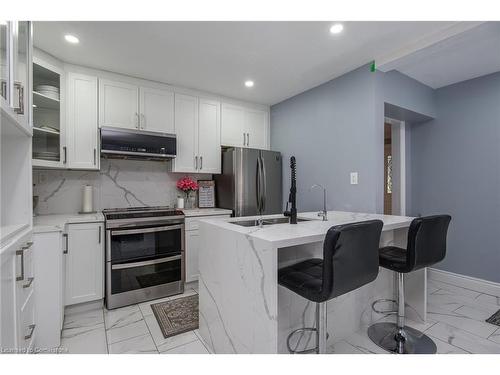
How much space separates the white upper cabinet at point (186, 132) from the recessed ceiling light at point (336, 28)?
189 centimetres

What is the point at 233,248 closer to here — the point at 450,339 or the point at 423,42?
the point at 450,339

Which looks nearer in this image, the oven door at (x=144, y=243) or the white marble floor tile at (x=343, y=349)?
the white marble floor tile at (x=343, y=349)

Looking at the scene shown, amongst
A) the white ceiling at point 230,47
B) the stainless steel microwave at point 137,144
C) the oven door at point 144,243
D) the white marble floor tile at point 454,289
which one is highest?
the white ceiling at point 230,47

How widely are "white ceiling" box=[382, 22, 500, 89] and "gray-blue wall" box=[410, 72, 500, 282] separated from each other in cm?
25

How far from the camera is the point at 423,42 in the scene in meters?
2.14

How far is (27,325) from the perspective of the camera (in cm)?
137

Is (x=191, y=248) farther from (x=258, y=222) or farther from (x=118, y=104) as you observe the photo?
(x=118, y=104)

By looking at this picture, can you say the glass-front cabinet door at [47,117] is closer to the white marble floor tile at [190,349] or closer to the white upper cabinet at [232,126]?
the white upper cabinet at [232,126]

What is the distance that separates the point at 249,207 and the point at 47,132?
2.30m

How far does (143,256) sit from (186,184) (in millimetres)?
1095

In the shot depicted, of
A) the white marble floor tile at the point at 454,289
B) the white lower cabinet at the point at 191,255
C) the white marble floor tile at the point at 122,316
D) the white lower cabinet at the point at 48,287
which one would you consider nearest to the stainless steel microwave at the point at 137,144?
the white lower cabinet at the point at 191,255

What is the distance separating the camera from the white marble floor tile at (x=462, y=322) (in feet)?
6.71

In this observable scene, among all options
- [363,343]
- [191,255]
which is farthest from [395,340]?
[191,255]
